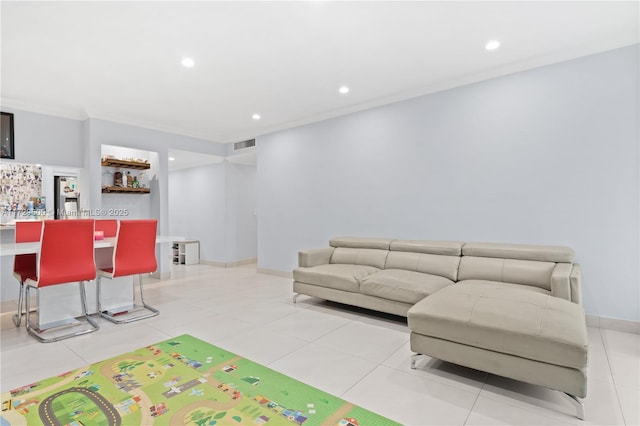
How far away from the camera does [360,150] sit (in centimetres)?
502

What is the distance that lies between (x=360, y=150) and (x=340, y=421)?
12.9ft

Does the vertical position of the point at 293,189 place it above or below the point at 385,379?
above

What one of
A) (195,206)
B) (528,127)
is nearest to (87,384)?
(528,127)

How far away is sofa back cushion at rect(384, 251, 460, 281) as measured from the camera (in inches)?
144

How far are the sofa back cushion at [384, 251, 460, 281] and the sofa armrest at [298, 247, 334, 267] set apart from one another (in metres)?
0.94

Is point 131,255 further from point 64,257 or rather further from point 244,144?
point 244,144

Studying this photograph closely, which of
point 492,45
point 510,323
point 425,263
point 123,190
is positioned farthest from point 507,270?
point 123,190

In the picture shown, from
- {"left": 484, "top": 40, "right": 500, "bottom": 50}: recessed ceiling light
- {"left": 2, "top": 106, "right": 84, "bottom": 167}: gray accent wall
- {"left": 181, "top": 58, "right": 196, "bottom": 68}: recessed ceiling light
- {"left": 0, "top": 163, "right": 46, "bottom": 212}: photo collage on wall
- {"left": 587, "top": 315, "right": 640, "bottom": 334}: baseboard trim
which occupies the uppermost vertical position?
{"left": 181, "top": 58, "right": 196, "bottom": 68}: recessed ceiling light

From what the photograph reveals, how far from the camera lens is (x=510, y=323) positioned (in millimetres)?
2088

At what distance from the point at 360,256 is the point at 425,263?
0.93 meters

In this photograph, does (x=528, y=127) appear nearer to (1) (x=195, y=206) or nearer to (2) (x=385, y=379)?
(2) (x=385, y=379)

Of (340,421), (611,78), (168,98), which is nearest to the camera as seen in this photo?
(340,421)

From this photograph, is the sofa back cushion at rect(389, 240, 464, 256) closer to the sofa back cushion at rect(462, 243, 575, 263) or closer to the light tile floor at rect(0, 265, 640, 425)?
the sofa back cushion at rect(462, 243, 575, 263)

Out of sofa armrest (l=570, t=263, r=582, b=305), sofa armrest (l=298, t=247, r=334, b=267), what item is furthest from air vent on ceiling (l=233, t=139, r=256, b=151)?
sofa armrest (l=570, t=263, r=582, b=305)
